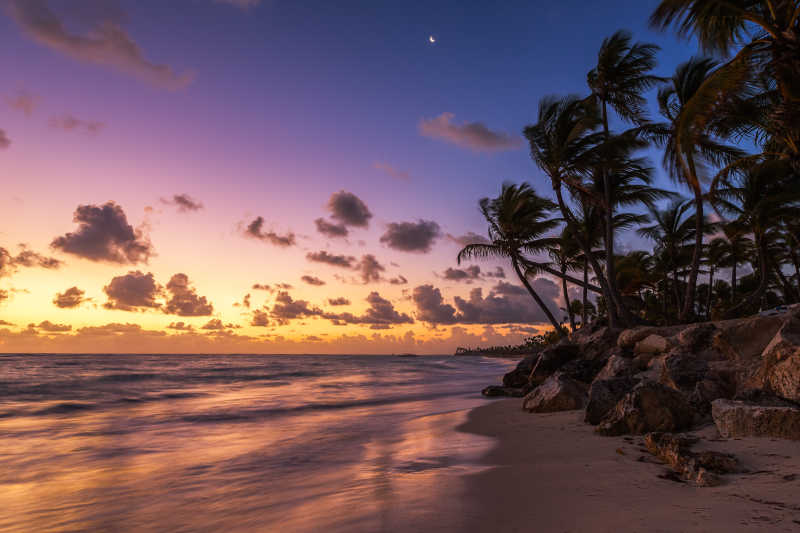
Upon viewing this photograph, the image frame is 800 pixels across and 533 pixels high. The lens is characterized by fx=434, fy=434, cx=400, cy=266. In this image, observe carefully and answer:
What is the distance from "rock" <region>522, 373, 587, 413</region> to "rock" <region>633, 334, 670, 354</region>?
8.05 feet

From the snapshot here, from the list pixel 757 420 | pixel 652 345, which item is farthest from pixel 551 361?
pixel 757 420

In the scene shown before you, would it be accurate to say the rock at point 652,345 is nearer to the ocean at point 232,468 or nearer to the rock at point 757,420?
the ocean at point 232,468

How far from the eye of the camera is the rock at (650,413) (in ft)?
16.9

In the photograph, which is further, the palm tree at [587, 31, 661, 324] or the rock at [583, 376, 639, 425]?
the palm tree at [587, 31, 661, 324]

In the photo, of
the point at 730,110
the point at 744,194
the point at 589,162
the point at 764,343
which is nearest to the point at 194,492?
the point at 764,343

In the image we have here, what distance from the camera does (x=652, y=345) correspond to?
399 inches

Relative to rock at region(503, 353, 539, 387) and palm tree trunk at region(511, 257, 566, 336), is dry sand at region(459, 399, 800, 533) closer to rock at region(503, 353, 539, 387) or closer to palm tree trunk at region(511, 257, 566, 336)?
rock at region(503, 353, 539, 387)

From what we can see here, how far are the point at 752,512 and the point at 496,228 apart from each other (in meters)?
→ 19.8

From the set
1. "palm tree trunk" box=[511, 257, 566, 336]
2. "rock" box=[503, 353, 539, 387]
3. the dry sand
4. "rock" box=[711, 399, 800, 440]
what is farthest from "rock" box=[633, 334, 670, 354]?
"palm tree trunk" box=[511, 257, 566, 336]

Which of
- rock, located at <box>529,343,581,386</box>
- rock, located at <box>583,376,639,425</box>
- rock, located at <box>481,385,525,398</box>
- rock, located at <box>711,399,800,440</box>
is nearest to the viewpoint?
rock, located at <box>711,399,800,440</box>

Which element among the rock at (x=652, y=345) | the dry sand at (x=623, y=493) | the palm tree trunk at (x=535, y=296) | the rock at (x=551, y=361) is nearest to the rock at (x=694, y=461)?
the dry sand at (x=623, y=493)

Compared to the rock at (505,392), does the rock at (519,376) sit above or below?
above

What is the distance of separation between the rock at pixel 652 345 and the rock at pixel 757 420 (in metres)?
5.60

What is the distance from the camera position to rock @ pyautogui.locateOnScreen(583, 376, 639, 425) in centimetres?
634
